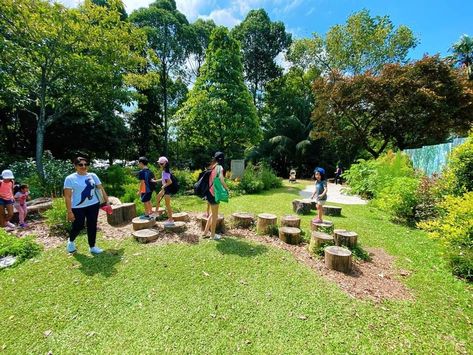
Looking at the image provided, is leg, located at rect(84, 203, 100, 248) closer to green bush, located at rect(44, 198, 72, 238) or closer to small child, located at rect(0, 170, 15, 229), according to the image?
green bush, located at rect(44, 198, 72, 238)

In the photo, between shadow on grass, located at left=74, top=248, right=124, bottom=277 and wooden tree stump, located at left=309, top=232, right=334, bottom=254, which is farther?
wooden tree stump, located at left=309, top=232, right=334, bottom=254

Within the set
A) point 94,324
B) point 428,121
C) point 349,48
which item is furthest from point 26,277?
point 349,48

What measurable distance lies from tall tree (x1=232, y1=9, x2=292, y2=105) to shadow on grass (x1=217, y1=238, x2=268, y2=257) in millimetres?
23251

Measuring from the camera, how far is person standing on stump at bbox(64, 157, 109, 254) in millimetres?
4012

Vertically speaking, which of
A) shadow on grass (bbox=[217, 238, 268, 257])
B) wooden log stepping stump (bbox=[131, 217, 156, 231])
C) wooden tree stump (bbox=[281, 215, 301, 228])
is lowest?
shadow on grass (bbox=[217, 238, 268, 257])

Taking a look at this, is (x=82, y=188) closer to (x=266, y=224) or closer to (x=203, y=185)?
(x=203, y=185)

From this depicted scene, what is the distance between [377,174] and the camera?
9.95 m

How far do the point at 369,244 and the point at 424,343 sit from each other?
2.83m

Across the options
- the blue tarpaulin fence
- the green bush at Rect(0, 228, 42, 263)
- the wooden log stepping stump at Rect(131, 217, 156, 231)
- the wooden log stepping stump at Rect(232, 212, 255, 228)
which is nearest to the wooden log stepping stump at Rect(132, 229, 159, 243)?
the wooden log stepping stump at Rect(131, 217, 156, 231)

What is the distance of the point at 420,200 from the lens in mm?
6469

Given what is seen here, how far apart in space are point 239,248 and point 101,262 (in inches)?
89.8

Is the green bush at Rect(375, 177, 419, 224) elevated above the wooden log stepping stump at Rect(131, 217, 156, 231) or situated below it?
above

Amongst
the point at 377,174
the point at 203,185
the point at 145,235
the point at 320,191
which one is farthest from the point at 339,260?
the point at 377,174

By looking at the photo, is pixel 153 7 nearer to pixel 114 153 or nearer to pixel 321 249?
pixel 114 153
